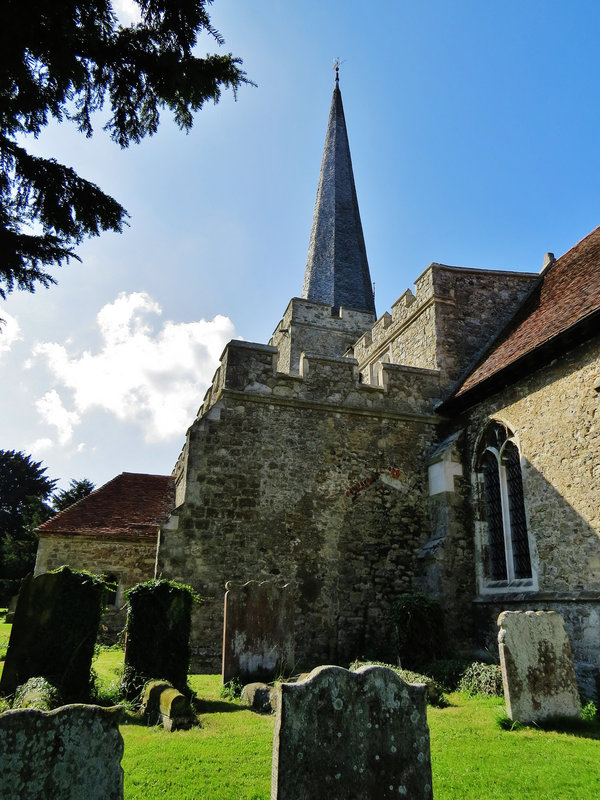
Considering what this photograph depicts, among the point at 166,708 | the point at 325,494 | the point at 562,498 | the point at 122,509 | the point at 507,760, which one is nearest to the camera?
the point at 507,760

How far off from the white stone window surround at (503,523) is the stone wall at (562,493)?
0.06 m

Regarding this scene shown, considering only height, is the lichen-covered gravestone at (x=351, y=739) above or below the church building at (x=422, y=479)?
below

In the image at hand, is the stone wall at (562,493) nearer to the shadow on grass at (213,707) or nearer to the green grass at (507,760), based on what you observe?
the green grass at (507,760)

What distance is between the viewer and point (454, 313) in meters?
12.9

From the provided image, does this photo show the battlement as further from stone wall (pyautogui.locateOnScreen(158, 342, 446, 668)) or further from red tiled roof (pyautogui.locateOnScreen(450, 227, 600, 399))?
red tiled roof (pyautogui.locateOnScreen(450, 227, 600, 399))

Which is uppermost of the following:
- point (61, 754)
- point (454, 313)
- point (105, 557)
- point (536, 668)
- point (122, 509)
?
point (454, 313)

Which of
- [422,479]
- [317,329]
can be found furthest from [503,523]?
[317,329]

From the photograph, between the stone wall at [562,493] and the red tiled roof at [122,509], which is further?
the red tiled roof at [122,509]

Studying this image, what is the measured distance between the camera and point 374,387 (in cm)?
1180

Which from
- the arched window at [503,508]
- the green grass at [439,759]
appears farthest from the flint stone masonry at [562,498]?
the green grass at [439,759]

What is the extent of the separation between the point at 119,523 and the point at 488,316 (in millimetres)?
10902

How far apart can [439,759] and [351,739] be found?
2.40 meters

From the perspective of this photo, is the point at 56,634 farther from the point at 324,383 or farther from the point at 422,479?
the point at 422,479

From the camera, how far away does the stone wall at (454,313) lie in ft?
41.6
